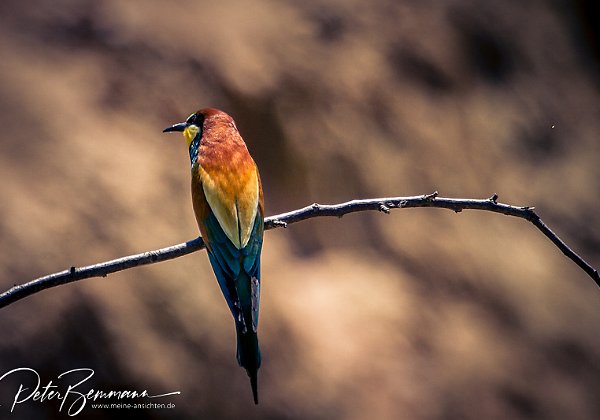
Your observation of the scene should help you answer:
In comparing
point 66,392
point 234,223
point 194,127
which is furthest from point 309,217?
point 66,392

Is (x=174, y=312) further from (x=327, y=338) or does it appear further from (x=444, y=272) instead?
(x=444, y=272)

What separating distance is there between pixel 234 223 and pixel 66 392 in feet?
4.77

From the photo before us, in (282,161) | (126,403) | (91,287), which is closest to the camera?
(126,403)

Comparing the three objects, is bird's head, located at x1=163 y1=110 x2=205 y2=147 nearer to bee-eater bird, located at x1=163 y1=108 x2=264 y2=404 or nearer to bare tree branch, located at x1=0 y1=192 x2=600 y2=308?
bee-eater bird, located at x1=163 y1=108 x2=264 y2=404

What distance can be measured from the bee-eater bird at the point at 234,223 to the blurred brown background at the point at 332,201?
1482 millimetres

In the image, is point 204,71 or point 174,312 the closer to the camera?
point 174,312

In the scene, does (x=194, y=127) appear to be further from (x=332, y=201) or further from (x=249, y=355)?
(x=332, y=201)

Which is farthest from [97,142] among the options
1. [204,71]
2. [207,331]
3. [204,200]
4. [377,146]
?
[204,200]

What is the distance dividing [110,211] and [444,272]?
201cm

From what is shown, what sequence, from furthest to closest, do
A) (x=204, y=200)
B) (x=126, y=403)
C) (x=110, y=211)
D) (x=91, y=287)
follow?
(x=110, y=211)
(x=91, y=287)
(x=126, y=403)
(x=204, y=200)

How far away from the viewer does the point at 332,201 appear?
14.8ft

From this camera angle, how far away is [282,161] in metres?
4.48

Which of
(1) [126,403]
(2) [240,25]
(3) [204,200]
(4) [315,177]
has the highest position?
(2) [240,25]

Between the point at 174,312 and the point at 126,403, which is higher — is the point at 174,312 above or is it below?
above
